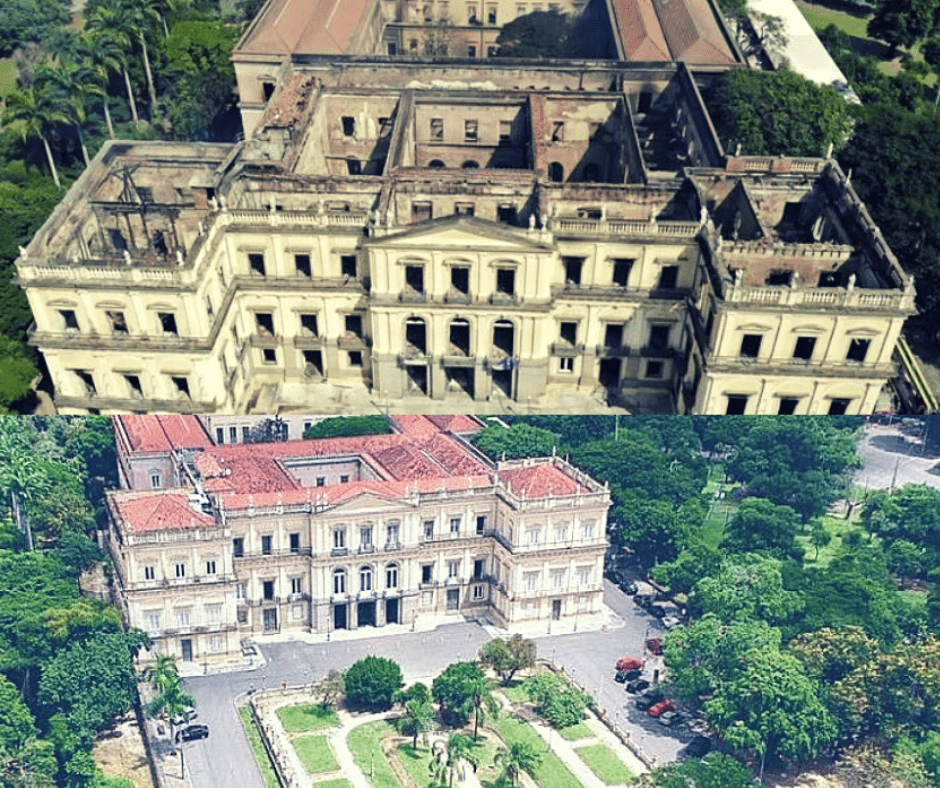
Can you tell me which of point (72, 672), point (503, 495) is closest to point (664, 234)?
point (503, 495)

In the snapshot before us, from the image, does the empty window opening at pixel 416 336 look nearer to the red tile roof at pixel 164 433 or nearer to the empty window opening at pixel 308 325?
the empty window opening at pixel 308 325

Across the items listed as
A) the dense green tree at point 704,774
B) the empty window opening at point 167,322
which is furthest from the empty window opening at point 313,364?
the dense green tree at point 704,774

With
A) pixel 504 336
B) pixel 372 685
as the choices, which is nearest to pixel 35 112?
pixel 504 336

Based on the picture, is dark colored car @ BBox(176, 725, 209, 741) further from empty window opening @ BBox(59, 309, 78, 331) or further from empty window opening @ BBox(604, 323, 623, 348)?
empty window opening @ BBox(604, 323, 623, 348)

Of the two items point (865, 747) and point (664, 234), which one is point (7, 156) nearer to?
point (664, 234)

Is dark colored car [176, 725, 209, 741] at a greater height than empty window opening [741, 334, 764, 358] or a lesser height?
lesser

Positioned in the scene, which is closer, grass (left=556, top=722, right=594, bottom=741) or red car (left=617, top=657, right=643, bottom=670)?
grass (left=556, top=722, right=594, bottom=741)

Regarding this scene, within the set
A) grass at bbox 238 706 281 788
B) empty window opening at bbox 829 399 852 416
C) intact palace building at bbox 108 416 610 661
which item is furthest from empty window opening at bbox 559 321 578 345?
grass at bbox 238 706 281 788
